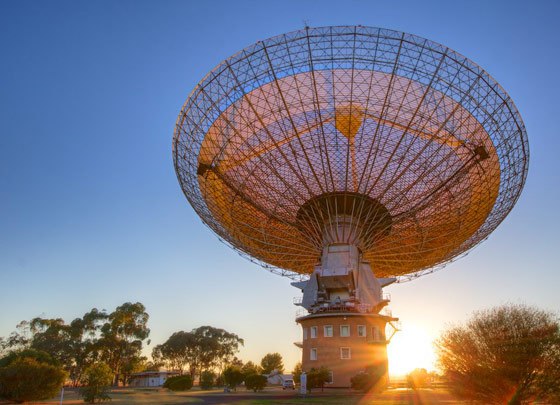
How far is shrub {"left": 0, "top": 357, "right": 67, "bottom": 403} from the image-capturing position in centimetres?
2714

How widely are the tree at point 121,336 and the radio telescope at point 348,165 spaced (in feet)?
127

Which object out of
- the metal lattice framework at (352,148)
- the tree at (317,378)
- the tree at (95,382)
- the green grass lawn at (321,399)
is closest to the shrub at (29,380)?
the green grass lawn at (321,399)

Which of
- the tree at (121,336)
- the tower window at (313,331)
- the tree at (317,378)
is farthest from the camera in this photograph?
the tree at (121,336)

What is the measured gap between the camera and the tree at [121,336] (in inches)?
2933

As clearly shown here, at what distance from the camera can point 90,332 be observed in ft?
251

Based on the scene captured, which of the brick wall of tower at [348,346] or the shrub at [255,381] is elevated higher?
the brick wall of tower at [348,346]

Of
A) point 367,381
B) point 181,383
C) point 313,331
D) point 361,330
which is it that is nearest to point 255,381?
point 313,331

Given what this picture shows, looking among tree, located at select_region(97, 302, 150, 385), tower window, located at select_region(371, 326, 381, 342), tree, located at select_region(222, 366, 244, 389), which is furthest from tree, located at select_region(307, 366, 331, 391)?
tree, located at select_region(97, 302, 150, 385)

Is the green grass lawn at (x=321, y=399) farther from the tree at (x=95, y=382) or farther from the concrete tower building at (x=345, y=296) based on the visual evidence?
the concrete tower building at (x=345, y=296)

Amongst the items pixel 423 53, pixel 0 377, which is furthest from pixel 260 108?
pixel 0 377

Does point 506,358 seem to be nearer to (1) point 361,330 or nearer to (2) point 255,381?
(1) point 361,330

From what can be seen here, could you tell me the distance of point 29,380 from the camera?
27328 mm

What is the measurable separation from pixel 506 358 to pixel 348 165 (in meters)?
20.4

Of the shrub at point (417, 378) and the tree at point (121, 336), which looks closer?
the shrub at point (417, 378)
